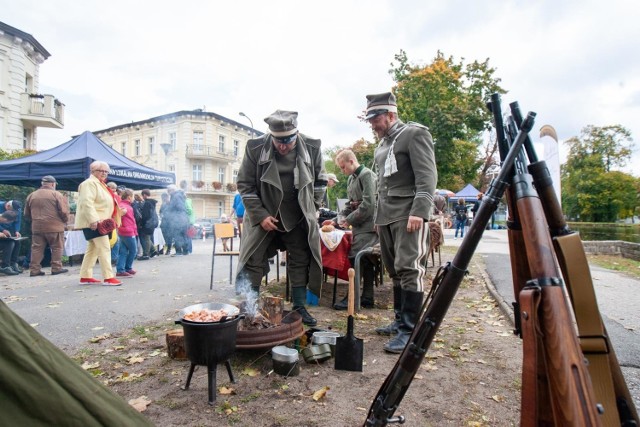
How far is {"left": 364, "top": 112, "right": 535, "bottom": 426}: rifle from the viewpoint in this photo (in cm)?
110

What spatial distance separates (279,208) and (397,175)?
129cm

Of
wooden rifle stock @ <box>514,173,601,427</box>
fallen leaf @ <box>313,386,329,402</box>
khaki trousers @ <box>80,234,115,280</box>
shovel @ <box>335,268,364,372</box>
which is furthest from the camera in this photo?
khaki trousers @ <box>80,234,115,280</box>

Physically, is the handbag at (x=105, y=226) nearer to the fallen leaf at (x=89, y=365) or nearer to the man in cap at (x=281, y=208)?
the man in cap at (x=281, y=208)

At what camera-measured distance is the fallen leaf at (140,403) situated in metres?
2.35

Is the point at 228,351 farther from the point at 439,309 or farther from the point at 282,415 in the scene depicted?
the point at 439,309

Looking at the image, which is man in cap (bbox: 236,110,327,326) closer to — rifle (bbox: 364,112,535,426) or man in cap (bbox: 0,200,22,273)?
rifle (bbox: 364,112,535,426)

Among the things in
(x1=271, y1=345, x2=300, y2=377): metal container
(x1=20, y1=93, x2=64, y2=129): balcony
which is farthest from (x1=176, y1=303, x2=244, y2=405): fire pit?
(x1=20, y1=93, x2=64, y2=129): balcony

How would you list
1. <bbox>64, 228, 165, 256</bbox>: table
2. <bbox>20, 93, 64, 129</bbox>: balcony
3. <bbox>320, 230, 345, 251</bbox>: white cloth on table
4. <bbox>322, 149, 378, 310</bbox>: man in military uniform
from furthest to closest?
<bbox>20, 93, 64, 129</bbox>: balcony → <bbox>64, 228, 165, 256</bbox>: table → <bbox>320, 230, 345, 251</bbox>: white cloth on table → <bbox>322, 149, 378, 310</bbox>: man in military uniform

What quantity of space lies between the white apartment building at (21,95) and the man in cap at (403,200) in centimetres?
2346

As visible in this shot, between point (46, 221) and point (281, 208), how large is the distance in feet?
22.9

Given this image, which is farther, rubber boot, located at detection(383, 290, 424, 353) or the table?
the table

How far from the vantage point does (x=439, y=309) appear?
1.27m

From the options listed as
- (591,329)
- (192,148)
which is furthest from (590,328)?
(192,148)

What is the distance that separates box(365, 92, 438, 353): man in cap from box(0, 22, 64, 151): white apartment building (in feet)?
77.0
